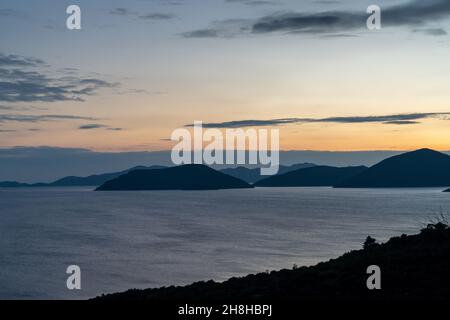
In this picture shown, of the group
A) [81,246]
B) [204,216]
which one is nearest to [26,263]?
[81,246]

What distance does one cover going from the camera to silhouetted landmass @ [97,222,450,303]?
1686cm

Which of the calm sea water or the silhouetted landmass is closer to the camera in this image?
the silhouetted landmass

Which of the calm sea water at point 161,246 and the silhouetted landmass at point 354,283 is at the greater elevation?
the silhouetted landmass at point 354,283

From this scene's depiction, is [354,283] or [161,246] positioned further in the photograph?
[161,246]

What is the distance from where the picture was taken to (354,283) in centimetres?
1880

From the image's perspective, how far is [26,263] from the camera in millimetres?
76812

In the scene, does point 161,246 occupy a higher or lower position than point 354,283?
lower

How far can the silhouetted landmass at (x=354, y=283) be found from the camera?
16.9 metres

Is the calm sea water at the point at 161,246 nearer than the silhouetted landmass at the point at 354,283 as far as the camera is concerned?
No

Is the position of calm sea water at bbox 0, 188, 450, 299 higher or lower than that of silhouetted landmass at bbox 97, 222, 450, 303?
lower
